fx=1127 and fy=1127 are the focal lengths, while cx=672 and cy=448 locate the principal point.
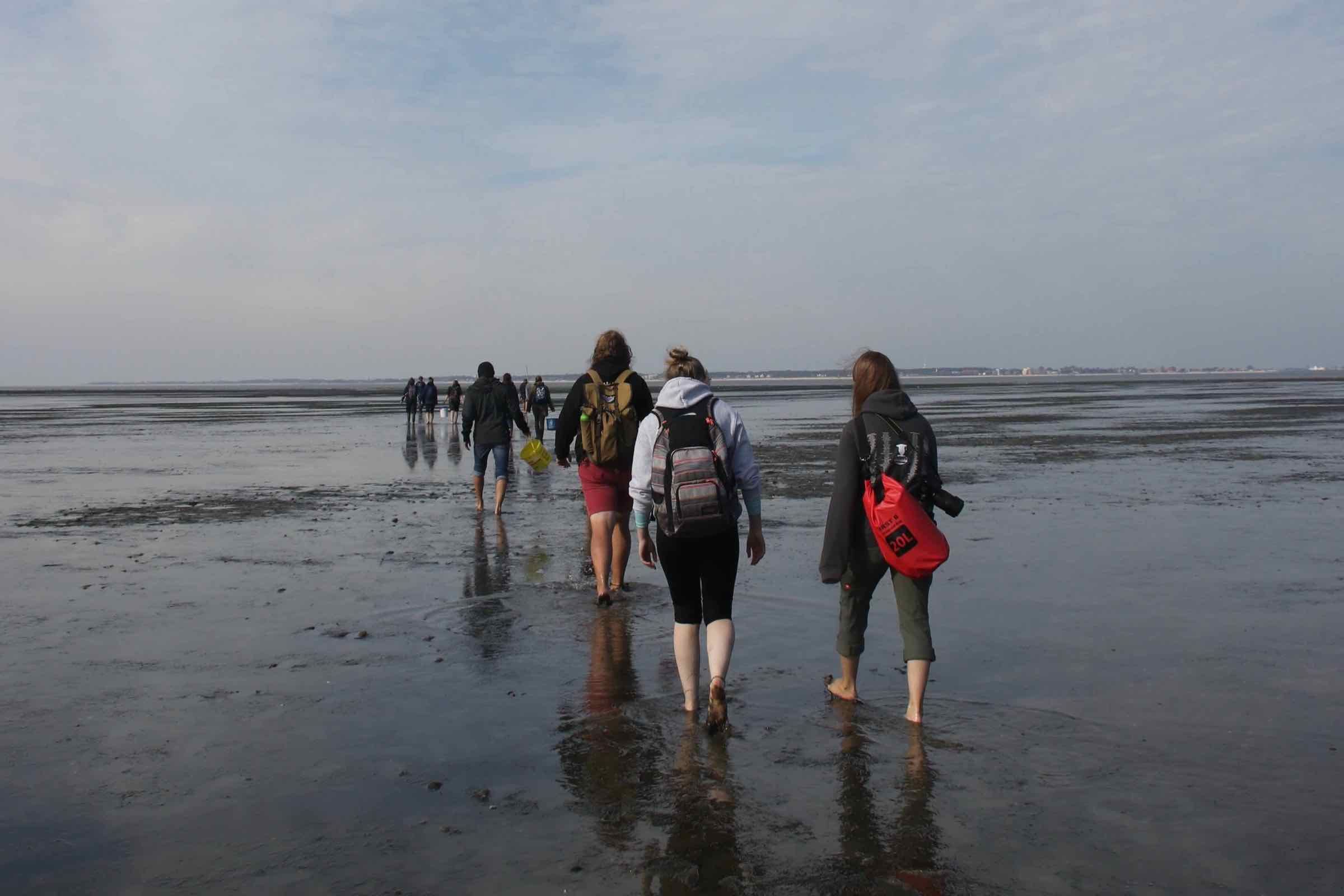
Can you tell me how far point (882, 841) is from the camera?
4.29 meters

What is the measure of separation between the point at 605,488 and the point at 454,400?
26827 mm

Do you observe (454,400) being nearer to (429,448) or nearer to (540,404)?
(540,404)

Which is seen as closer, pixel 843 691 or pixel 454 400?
pixel 843 691

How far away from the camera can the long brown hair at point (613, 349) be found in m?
8.38

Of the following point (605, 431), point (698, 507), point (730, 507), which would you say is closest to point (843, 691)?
point (730, 507)

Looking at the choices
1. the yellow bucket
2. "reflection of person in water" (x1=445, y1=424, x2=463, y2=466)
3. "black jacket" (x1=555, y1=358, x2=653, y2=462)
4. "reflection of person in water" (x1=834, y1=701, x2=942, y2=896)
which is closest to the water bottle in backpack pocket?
"reflection of person in water" (x1=834, y1=701, x2=942, y2=896)

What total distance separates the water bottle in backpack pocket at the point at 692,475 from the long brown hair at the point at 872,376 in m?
0.80

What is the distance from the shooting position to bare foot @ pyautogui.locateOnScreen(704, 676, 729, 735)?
5598mm

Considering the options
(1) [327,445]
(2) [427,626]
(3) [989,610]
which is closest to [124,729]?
(2) [427,626]

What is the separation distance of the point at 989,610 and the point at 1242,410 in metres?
41.9

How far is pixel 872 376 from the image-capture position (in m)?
5.95

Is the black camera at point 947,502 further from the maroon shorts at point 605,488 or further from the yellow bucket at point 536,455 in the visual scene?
the yellow bucket at point 536,455

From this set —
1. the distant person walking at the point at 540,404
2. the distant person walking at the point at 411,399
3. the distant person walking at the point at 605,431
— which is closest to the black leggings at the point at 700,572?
the distant person walking at the point at 605,431

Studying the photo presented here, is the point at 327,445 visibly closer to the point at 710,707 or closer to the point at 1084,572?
the point at 1084,572
